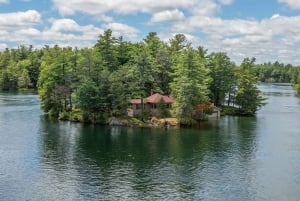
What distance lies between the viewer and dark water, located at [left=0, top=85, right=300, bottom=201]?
39.8m

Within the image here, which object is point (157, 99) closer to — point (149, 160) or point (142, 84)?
point (142, 84)

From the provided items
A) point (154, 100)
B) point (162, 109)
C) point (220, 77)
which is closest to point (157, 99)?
point (154, 100)

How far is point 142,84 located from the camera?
276 feet

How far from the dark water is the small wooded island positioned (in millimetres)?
5662

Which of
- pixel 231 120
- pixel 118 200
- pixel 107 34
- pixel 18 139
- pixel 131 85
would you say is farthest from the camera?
pixel 107 34

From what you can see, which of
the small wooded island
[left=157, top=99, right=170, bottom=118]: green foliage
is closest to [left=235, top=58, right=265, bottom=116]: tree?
the small wooded island

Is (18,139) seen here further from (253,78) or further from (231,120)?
(253,78)

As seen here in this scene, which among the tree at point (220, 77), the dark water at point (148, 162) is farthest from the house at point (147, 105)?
the tree at point (220, 77)

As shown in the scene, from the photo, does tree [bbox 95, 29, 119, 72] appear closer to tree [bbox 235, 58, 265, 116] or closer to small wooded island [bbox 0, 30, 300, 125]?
small wooded island [bbox 0, 30, 300, 125]

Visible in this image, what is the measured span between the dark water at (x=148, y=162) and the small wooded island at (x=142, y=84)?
18.6 ft

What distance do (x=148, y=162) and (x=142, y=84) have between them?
3468 centimetres

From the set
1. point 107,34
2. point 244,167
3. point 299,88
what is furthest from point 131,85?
point 299,88

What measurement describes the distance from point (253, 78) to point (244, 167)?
53.5m

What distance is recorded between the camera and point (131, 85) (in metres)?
81.6
